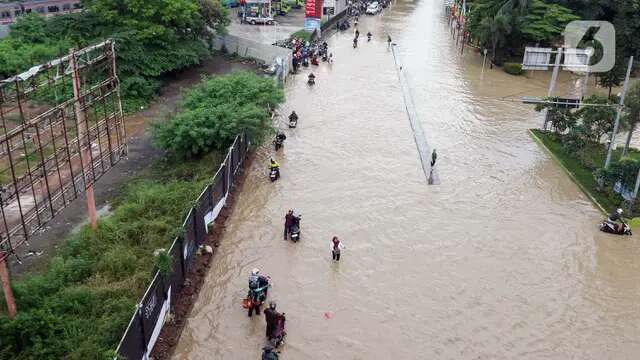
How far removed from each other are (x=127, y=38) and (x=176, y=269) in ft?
63.8

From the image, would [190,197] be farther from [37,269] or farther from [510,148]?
[510,148]

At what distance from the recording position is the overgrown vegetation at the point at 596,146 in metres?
19.2

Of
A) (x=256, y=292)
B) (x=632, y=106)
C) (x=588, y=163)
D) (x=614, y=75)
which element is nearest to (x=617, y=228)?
(x=632, y=106)

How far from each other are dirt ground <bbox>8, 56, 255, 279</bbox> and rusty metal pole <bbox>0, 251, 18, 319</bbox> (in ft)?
8.90

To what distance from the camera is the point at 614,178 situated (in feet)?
63.1

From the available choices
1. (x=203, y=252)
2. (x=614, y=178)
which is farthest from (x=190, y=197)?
(x=614, y=178)

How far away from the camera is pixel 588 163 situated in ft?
73.4

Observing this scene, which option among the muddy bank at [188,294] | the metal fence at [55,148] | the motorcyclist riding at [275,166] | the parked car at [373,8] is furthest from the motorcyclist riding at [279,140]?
the parked car at [373,8]

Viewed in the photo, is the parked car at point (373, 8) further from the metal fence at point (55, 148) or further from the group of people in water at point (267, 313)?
the group of people in water at point (267, 313)

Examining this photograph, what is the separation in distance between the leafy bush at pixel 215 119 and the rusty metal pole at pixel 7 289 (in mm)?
8998

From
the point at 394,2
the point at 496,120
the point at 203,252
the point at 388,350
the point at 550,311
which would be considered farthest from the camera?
the point at 394,2

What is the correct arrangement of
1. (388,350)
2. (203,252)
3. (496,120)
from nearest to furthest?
1. (388,350)
2. (203,252)
3. (496,120)

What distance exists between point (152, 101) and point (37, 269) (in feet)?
52.2

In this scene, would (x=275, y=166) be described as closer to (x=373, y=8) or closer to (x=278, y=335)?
(x=278, y=335)
